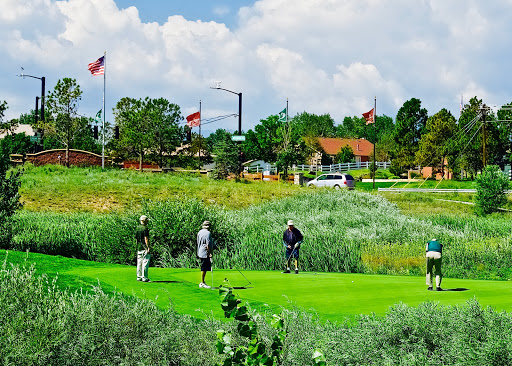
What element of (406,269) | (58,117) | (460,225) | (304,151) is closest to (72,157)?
(58,117)

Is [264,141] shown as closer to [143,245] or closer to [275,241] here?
[275,241]

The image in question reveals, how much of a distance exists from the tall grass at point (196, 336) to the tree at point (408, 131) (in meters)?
68.9

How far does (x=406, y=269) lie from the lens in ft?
64.7

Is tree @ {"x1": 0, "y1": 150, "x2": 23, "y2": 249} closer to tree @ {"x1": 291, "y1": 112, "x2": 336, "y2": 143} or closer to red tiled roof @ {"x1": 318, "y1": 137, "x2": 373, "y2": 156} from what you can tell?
red tiled roof @ {"x1": 318, "y1": 137, "x2": 373, "y2": 156}

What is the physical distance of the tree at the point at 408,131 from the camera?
3046 inches

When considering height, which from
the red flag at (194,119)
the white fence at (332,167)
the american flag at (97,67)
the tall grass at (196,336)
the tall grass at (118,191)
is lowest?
the tall grass at (196,336)

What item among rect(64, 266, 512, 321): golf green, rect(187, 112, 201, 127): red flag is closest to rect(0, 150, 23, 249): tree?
rect(64, 266, 512, 321): golf green

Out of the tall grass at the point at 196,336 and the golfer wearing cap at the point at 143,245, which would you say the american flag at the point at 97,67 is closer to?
the golfer wearing cap at the point at 143,245

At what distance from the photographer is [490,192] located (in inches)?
1558

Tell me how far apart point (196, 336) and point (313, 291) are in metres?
4.80

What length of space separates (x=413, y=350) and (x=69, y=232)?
20.1 m

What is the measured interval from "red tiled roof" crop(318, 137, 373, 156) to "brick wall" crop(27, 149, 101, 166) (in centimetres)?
5402

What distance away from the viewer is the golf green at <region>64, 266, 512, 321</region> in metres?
11.5

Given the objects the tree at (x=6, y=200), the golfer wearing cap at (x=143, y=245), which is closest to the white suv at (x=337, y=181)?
the tree at (x=6, y=200)
